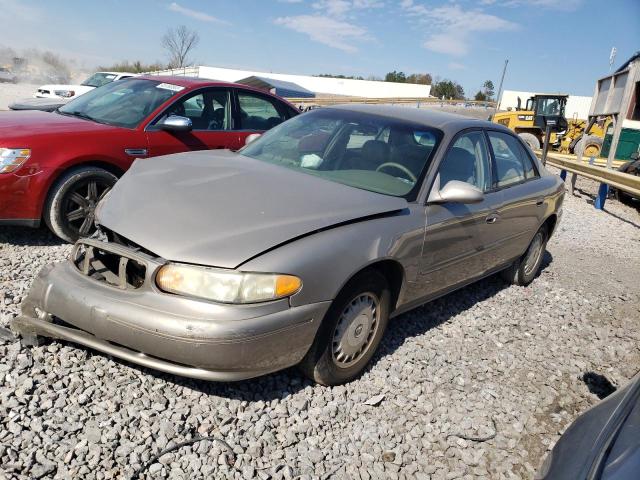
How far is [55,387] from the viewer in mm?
2611

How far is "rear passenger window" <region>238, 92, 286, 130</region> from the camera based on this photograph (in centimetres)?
598

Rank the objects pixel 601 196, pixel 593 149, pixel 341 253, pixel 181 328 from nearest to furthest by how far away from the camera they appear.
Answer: pixel 181 328
pixel 341 253
pixel 601 196
pixel 593 149

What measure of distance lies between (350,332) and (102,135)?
316 cm

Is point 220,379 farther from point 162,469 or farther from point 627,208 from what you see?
point 627,208

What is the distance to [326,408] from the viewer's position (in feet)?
9.25

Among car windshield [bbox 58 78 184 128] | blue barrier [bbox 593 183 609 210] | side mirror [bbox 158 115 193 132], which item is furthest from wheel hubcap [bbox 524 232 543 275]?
blue barrier [bbox 593 183 609 210]

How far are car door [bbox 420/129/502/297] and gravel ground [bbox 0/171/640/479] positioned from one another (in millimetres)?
520

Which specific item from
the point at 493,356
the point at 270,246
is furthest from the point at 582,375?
the point at 270,246

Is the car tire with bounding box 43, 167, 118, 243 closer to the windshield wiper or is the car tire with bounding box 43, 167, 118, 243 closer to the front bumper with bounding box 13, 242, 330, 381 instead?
the windshield wiper

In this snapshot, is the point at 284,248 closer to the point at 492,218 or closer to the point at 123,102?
the point at 492,218

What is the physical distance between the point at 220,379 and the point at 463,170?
237cm

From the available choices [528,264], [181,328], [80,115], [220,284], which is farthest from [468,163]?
[80,115]

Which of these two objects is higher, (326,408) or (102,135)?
(102,135)

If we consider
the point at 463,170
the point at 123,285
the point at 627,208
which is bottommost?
the point at 627,208
